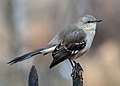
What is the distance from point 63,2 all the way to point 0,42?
4.77ft

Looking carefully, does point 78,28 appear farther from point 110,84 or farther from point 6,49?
point 110,84

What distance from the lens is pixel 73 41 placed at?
16.5 feet

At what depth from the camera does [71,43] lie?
16.5 ft

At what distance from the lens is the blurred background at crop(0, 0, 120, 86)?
21.4 ft

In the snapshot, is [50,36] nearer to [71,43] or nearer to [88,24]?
[88,24]

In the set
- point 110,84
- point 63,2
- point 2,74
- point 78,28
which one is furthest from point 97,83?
point 78,28

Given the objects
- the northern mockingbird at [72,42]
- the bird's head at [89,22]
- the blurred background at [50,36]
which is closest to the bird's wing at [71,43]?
the northern mockingbird at [72,42]

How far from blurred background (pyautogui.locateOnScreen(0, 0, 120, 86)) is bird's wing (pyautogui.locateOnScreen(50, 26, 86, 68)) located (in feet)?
4.81

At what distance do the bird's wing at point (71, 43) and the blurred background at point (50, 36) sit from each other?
1467mm

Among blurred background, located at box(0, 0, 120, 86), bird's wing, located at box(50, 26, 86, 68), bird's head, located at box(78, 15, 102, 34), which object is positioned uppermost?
blurred background, located at box(0, 0, 120, 86)

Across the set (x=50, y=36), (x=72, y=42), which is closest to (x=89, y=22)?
(x=72, y=42)

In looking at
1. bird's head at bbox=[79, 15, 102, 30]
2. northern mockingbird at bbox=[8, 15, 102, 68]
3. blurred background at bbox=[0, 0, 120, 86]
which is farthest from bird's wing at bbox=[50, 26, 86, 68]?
blurred background at bbox=[0, 0, 120, 86]

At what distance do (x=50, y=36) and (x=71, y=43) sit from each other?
161 inches

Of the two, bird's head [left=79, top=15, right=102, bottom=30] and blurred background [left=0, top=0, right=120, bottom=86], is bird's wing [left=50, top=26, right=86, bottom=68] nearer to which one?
bird's head [left=79, top=15, right=102, bottom=30]
